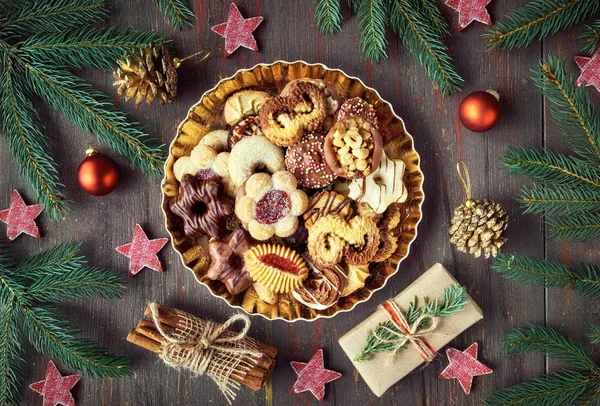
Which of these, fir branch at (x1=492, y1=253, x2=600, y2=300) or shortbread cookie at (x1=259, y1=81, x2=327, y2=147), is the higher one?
shortbread cookie at (x1=259, y1=81, x2=327, y2=147)

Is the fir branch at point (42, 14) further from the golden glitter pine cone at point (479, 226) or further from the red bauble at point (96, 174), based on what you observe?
the golden glitter pine cone at point (479, 226)

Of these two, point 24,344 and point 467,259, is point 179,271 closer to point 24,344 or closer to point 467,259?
point 24,344

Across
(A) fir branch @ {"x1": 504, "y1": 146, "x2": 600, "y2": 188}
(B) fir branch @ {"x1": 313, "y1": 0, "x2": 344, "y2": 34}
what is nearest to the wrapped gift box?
(A) fir branch @ {"x1": 504, "y1": 146, "x2": 600, "y2": 188}

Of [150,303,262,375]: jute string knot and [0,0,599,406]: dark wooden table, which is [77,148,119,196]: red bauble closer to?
[0,0,599,406]: dark wooden table

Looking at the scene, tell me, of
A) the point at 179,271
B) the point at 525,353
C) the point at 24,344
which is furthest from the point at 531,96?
the point at 24,344

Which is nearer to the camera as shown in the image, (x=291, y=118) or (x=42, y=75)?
(x=291, y=118)

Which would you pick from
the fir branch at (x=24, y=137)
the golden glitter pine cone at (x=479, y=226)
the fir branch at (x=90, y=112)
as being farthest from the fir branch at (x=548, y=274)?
the fir branch at (x=24, y=137)

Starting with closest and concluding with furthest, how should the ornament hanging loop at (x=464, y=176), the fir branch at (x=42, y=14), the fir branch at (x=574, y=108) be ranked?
the fir branch at (x=574, y=108) → the fir branch at (x=42, y=14) → the ornament hanging loop at (x=464, y=176)
